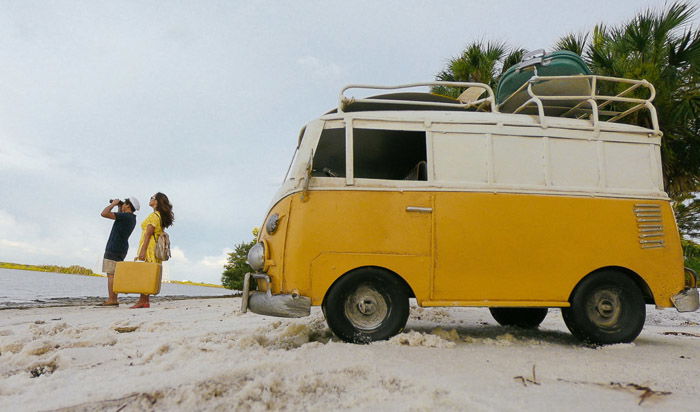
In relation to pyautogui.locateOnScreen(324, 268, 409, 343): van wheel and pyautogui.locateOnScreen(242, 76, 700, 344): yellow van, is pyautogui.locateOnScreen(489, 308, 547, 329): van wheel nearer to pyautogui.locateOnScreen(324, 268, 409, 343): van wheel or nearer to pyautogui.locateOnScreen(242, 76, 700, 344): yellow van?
pyautogui.locateOnScreen(242, 76, 700, 344): yellow van

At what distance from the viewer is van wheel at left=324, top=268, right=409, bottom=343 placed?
11.8ft

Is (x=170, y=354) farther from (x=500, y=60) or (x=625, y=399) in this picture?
(x=500, y=60)

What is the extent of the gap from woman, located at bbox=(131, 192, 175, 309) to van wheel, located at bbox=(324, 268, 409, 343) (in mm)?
4649

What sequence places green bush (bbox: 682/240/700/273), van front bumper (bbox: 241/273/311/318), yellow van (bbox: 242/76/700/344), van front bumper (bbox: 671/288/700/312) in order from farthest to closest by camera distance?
green bush (bbox: 682/240/700/273)
van front bumper (bbox: 671/288/700/312)
yellow van (bbox: 242/76/700/344)
van front bumper (bbox: 241/273/311/318)

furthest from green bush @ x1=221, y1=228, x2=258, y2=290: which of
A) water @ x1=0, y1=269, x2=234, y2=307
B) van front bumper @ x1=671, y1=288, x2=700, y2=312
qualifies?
van front bumper @ x1=671, y1=288, x2=700, y2=312

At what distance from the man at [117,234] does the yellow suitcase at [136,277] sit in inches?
34.4

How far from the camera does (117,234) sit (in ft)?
24.7

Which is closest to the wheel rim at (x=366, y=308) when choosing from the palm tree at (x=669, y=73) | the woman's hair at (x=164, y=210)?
the woman's hair at (x=164, y=210)

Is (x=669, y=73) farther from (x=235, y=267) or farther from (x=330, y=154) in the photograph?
(x=235, y=267)

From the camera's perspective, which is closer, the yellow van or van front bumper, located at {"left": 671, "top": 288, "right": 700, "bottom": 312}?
the yellow van

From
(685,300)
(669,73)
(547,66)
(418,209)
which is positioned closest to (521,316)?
(685,300)

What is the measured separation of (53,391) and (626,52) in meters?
14.3

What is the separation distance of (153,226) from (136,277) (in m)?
0.92

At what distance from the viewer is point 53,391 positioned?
7.84ft
